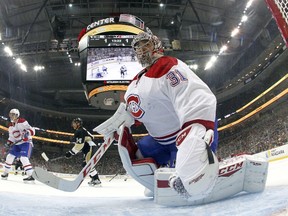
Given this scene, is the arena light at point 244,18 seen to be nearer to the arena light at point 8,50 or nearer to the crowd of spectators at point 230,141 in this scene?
the crowd of spectators at point 230,141

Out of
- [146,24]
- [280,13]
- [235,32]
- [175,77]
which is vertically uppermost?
[146,24]

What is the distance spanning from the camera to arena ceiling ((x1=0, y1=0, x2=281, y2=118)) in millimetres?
12117

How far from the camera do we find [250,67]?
14344mm

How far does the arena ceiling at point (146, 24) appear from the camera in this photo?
39.8 feet

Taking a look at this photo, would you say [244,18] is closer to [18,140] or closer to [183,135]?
[18,140]

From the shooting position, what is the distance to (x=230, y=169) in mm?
1502

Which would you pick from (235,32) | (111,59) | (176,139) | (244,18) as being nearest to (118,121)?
(176,139)

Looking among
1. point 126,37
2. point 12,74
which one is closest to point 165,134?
point 126,37

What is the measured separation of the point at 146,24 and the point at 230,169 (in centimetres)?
1247

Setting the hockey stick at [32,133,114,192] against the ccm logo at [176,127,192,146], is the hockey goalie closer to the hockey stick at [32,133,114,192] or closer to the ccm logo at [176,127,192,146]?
the ccm logo at [176,127,192,146]

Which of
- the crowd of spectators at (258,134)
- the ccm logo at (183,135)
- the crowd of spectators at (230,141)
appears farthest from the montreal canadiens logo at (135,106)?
the crowd of spectators at (230,141)

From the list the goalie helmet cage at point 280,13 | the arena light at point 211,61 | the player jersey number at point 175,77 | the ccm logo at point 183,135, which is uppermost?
the arena light at point 211,61

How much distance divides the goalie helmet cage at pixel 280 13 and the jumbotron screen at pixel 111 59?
5.56 meters

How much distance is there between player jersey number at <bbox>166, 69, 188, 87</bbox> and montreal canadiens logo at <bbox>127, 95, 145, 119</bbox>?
30 centimetres
